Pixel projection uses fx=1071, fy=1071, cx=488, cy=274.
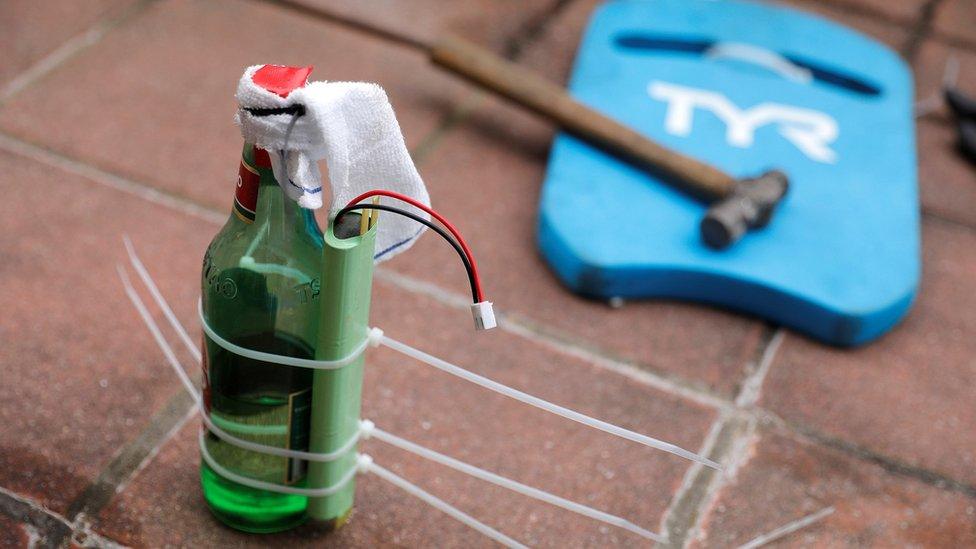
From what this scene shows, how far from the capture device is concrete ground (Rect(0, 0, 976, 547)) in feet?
4.37

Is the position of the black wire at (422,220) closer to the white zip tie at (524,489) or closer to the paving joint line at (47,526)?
the white zip tie at (524,489)

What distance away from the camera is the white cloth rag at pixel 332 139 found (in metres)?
0.92

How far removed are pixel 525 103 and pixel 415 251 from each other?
405 mm

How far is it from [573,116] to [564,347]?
1.63 feet

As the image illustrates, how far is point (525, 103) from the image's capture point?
1977mm

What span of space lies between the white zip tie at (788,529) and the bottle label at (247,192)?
2.44 ft

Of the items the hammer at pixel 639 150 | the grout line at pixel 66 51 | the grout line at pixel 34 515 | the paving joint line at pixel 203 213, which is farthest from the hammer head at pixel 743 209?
the grout line at pixel 66 51

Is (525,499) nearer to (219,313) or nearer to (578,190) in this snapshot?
(219,313)

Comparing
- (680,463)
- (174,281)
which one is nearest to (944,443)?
(680,463)

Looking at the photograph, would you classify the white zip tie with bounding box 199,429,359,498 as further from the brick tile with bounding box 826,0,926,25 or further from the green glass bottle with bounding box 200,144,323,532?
the brick tile with bounding box 826,0,926,25

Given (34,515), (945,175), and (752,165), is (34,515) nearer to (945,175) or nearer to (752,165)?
(752,165)

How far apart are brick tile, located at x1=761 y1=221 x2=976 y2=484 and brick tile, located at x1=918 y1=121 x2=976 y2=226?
270 millimetres

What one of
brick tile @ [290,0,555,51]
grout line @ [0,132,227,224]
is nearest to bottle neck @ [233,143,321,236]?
grout line @ [0,132,227,224]

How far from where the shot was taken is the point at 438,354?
157cm
